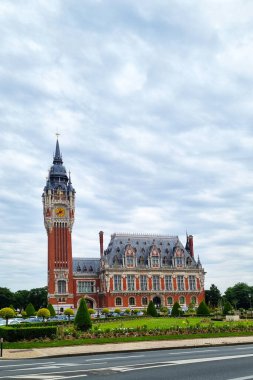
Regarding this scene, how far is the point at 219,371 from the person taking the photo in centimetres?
1440

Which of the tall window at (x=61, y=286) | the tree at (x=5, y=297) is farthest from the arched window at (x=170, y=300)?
the tree at (x=5, y=297)

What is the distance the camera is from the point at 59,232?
3718 inches

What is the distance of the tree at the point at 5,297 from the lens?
124750mm

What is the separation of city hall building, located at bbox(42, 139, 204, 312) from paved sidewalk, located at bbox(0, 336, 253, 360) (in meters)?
64.6

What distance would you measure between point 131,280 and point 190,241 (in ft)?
65.8

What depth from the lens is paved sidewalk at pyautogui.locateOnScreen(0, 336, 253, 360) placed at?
2191 centimetres

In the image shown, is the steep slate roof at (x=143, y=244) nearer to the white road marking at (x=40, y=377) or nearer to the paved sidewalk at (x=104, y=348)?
the paved sidewalk at (x=104, y=348)

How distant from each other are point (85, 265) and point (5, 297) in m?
40.1

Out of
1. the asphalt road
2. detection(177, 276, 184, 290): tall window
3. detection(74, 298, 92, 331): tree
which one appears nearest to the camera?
the asphalt road

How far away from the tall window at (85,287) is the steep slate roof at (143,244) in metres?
6.72

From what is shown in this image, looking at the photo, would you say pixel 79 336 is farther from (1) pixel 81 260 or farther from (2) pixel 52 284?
(1) pixel 81 260

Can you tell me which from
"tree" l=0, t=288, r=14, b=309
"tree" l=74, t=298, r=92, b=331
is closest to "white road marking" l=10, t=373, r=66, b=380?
"tree" l=74, t=298, r=92, b=331

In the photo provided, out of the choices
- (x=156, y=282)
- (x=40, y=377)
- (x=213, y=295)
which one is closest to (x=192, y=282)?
(x=156, y=282)

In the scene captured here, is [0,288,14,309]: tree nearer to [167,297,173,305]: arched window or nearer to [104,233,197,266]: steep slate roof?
[104,233,197,266]: steep slate roof
